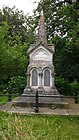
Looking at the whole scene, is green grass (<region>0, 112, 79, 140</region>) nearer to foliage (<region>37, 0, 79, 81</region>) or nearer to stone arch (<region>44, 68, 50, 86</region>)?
stone arch (<region>44, 68, 50, 86</region>)

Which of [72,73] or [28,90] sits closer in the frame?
[28,90]

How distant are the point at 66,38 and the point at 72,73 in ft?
16.7

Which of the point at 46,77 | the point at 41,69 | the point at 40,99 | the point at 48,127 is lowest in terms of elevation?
the point at 48,127

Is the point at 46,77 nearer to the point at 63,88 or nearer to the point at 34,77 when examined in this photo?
the point at 34,77

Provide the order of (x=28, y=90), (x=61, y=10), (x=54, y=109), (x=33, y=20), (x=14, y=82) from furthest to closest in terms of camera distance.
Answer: (x=33, y=20), (x=61, y=10), (x=14, y=82), (x=28, y=90), (x=54, y=109)

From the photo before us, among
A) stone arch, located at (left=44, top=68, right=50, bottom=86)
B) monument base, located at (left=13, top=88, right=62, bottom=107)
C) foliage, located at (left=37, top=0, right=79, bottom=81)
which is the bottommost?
monument base, located at (left=13, top=88, right=62, bottom=107)

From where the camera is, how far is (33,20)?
27859mm

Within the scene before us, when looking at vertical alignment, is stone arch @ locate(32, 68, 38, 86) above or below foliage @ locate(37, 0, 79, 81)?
below

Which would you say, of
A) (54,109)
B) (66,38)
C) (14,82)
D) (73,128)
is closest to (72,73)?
(66,38)

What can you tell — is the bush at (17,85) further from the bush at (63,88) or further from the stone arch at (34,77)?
the stone arch at (34,77)

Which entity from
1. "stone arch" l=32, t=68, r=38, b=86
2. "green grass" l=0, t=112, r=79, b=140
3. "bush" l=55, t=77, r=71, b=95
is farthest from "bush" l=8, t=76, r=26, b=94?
"green grass" l=0, t=112, r=79, b=140

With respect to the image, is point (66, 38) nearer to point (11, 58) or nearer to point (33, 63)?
point (11, 58)

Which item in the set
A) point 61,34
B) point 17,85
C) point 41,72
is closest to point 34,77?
point 41,72

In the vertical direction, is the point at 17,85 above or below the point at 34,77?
below
